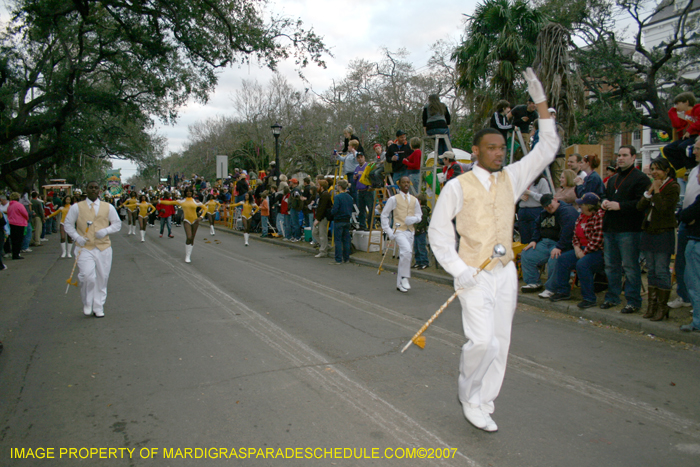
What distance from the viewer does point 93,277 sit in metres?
7.67

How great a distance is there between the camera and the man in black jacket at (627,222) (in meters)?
6.92

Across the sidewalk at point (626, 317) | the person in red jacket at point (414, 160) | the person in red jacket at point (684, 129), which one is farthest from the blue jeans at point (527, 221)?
the person in red jacket at point (414, 160)

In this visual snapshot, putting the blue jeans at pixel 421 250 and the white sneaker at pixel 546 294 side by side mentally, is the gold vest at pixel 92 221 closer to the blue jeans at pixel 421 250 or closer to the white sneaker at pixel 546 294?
the blue jeans at pixel 421 250

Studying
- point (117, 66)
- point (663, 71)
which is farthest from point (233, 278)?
point (663, 71)

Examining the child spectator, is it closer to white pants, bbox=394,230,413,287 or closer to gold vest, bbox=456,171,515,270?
white pants, bbox=394,230,413,287

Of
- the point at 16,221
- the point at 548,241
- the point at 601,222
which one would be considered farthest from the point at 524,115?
the point at 16,221

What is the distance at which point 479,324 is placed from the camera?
355 centimetres

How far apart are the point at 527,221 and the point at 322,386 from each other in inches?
233

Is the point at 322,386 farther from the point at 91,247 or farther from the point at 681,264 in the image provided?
the point at 681,264

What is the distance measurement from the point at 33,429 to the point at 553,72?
1421 cm

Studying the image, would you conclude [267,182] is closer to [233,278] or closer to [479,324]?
[233,278]

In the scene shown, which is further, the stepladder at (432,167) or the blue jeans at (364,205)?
the blue jeans at (364,205)

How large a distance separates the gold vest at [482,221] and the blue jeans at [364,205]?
36.8 ft

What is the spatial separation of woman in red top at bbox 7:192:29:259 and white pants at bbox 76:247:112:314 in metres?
10.1
